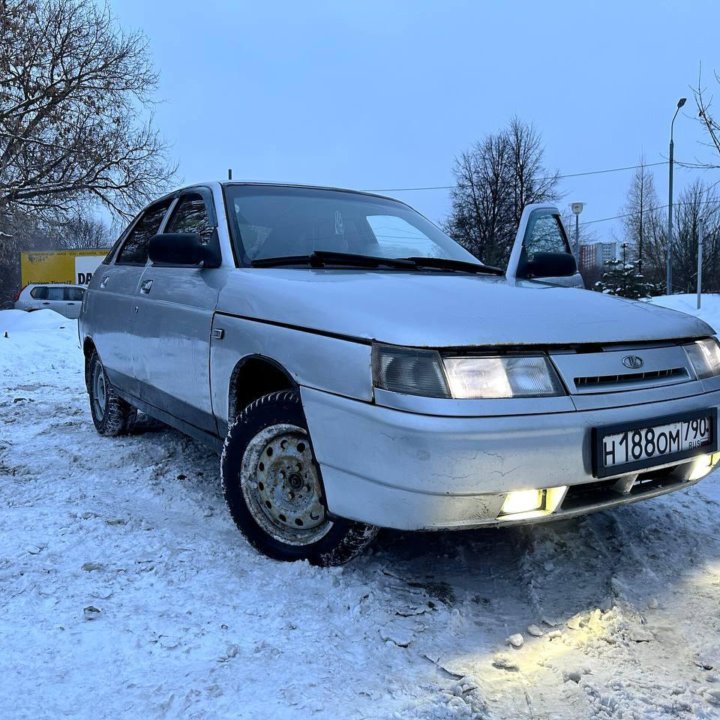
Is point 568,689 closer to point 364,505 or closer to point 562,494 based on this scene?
point 562,494

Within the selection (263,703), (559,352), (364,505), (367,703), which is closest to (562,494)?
(559,352)

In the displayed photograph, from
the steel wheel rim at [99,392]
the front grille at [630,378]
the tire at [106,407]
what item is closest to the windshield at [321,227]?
the front grille at [630,378]

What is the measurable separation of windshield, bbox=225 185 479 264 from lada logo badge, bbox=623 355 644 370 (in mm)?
1376

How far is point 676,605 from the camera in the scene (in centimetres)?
230

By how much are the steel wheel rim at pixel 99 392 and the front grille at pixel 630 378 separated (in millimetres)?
3578

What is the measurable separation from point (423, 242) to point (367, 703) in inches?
94.3

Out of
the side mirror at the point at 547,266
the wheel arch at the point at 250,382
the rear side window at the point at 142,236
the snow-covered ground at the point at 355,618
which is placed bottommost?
the snow-covered ground at the point at 355,618

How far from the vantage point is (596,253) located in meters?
44.8

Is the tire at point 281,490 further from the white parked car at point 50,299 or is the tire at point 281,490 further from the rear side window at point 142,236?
the white parked car at point 50,299

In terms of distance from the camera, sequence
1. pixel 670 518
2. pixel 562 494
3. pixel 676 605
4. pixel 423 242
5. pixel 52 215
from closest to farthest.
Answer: pixel 562 494
pixel 676 605
pixel 670 518
pixel 423 242
pixel 52 215

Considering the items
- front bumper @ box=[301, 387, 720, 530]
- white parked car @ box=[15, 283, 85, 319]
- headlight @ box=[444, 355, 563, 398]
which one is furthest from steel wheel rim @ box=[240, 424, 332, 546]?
white parked car @ box=[15, 283, 85, 319]

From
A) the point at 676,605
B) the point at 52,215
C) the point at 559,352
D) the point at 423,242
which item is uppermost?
the point at 52,215

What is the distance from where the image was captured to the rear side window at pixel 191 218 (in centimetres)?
341

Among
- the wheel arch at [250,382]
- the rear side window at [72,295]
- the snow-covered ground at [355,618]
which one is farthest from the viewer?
the rear side window at [72,295]
